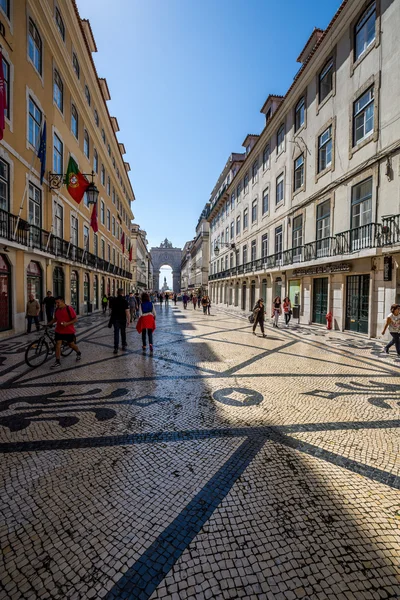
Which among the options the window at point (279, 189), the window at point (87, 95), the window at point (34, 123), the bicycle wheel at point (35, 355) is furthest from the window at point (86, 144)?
the bicycle wheel at point (35, 355)

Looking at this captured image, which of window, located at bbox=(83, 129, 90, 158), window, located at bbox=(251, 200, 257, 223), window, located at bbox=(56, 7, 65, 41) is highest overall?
window, located at bbox=(56, 7, 65, 41)

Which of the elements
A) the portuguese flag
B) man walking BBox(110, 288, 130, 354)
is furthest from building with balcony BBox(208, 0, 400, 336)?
the portuguese flag

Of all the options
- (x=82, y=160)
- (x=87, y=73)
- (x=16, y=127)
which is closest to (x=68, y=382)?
(x=16, y=127)

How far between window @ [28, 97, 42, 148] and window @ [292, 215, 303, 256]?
533 inches

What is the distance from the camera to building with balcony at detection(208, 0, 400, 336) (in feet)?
33.4

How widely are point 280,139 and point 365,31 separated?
8050 mm

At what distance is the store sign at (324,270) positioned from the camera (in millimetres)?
12195

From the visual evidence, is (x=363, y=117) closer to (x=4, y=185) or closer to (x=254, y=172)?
(x=254, y=172)

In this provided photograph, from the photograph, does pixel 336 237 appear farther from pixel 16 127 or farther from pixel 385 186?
pixel 16 127

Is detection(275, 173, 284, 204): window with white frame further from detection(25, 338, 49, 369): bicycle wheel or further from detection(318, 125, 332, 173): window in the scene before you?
detection(25, 338, 49, 369): bicycle wheel

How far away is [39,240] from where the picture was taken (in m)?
12.3

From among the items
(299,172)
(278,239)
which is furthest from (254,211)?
(299,172)

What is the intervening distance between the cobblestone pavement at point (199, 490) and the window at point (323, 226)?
10018 mm

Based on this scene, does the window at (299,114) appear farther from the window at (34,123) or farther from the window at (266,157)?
the window at (34,123)
